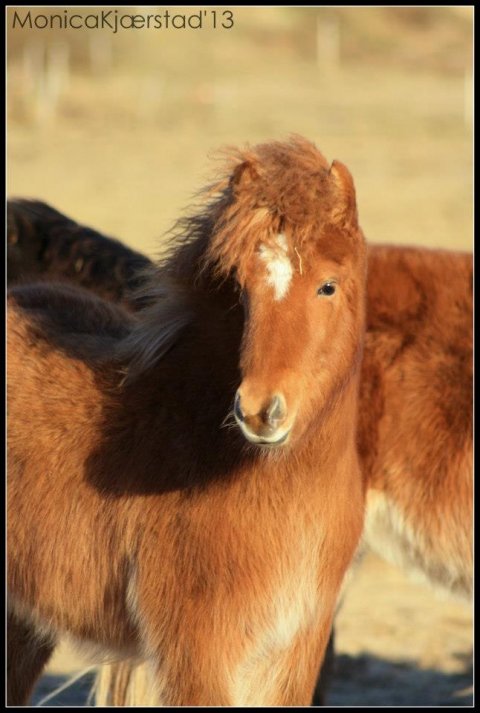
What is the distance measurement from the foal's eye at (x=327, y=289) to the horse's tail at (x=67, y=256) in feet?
7.60

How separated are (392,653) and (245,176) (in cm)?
425

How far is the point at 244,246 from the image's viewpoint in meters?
3.29

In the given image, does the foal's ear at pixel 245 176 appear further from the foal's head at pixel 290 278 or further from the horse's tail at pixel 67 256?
the horse's tail at pixel 67 256

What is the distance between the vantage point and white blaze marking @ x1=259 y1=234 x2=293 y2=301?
3.26m

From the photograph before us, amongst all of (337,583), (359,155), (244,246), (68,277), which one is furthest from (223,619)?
(359,155)

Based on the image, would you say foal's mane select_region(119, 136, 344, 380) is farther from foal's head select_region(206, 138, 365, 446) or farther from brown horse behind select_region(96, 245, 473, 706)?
brown horse behind select_region(96, 245, 473, 706)

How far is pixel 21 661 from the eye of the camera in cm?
452

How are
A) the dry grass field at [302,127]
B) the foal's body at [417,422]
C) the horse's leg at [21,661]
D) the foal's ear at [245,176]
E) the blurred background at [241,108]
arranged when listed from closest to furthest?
the foal's ear at [245,176] < the horse's leg at [21,661] < the foal's body at [417,422] < the dry grass field at [302,127] < the blurred background at [241,108]

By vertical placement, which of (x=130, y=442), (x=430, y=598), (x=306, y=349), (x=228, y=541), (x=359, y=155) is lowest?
(x=430, y=598)

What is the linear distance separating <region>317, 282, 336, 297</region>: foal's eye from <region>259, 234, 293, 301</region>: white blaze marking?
0.12 meters

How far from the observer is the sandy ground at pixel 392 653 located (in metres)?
6.10

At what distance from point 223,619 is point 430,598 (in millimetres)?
4705

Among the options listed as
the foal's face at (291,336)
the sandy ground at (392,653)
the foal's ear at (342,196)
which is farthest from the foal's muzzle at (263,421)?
the sandy ground at (392,653)

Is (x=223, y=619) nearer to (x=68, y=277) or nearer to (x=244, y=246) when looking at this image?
(x=244, y=246)
